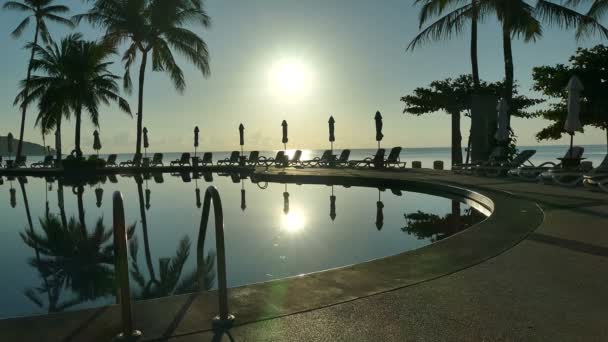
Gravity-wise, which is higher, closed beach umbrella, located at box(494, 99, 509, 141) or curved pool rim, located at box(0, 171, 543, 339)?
closed beach umbrella, located at box(494, 99, 509, 141)

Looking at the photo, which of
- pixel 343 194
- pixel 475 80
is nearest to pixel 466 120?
pixel 475 80

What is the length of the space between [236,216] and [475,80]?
12578 millimetres

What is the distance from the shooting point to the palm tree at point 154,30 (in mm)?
21797

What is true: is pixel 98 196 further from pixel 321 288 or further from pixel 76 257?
pixel 321 288

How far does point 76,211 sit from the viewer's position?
922 cm

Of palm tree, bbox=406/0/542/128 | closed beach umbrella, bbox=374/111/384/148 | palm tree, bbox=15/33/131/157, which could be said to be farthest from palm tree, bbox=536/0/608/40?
palm tree, bbox=15/33/131/157

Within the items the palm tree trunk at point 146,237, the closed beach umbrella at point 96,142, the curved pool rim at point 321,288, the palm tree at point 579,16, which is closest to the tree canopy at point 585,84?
the palm tree at point 579,16

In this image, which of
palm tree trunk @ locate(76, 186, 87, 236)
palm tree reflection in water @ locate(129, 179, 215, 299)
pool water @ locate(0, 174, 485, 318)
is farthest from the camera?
palm tree trunk @ locate(76, 186, 87, 236)

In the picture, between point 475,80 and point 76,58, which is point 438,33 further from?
point 76,58

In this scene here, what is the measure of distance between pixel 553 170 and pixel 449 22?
904cm

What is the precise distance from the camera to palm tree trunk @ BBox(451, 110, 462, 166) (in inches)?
790

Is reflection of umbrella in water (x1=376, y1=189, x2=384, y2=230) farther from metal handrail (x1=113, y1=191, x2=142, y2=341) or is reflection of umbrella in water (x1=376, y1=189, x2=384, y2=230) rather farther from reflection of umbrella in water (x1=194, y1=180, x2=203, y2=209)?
metal handrail (x1=113, y1=191, x2=142, y2=341)

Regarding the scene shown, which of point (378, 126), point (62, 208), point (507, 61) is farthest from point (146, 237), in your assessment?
point (378, 126)

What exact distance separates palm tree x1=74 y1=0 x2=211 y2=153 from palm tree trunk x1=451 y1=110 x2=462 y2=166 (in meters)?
13.3
